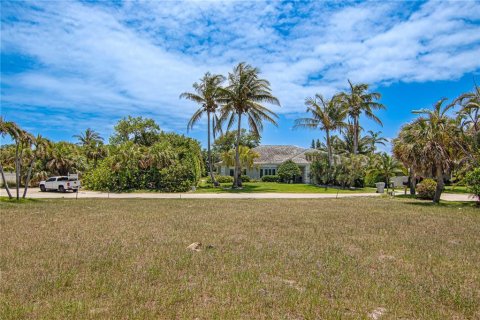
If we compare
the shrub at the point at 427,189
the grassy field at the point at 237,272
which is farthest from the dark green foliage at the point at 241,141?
the grassy field at the point at 237,272

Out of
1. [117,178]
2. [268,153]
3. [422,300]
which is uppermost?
[268,153]

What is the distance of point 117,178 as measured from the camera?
1337 inches

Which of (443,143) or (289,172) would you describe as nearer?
(443,143)

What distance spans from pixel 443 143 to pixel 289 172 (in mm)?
26599

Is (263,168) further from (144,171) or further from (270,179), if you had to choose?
(144,171)

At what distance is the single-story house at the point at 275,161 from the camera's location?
50562 millimetres

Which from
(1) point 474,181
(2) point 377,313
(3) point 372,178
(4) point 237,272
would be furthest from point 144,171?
(2) point 377,313

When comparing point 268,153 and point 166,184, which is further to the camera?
point 268,153

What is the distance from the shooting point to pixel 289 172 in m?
47.8

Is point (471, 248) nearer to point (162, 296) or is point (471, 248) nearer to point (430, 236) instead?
point (430, 236)

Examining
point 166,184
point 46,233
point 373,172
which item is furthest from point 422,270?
point 373,172

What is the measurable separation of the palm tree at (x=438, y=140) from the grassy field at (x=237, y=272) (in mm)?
10372

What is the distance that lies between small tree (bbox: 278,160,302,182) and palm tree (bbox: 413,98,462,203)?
81.7ft

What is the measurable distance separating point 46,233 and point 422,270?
31.9 ft
